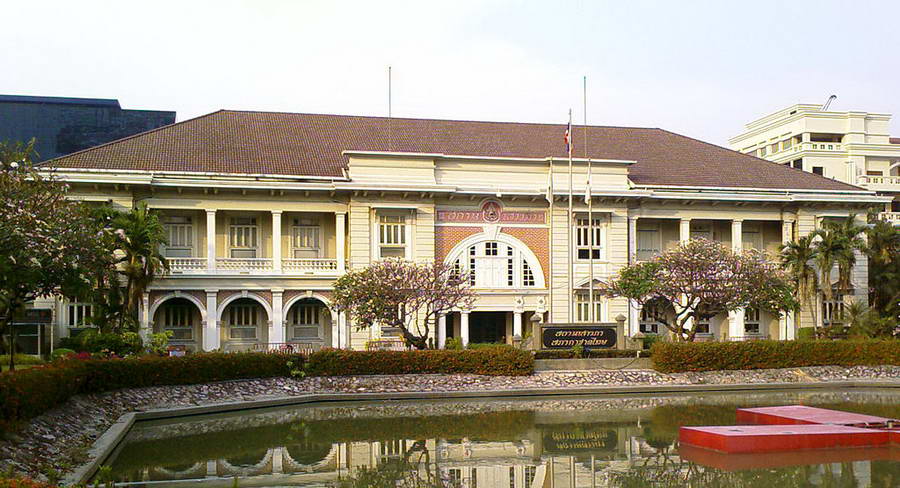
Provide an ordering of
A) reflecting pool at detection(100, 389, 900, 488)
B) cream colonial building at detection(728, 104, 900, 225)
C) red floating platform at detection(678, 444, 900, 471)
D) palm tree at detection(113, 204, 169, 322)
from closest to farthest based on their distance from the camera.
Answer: reflecting pool at detection(100, 389, 900, 488)
red floating platform at detection(678, 444, 900, 471)
palm tree at detection(113, 204, 169, 322)
cream colonial building at detection(728, 104, 900, 225)

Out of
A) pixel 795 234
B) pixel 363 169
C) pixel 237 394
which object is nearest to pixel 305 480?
pixel 237 394

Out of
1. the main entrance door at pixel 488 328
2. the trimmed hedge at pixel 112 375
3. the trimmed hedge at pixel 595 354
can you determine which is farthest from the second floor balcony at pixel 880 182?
the trimmed hedge at pixel 112 375

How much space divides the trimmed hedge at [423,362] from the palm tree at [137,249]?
8746 mm

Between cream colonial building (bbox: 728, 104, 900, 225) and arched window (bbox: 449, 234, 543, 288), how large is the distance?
92.7 ft

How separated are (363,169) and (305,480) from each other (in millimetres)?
27923

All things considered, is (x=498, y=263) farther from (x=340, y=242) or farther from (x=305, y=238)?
(x=305, y=238)

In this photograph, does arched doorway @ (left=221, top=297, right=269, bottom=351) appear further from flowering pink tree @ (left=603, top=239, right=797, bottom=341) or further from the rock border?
flowering pink tree @ (left=603, top=239, right=797, bottom=341)

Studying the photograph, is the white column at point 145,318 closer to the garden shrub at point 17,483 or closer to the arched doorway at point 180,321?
the arched doorway at point 180,321

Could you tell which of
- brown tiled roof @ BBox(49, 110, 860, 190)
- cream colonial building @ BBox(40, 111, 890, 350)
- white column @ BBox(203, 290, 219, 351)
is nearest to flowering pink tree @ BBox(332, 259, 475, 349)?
cream colonial building @ BBox(40, 111, 890, 350)

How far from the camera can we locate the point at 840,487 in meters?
16.6

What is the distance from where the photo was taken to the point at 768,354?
36656 millimetres

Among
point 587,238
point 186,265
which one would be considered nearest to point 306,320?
point 186,265

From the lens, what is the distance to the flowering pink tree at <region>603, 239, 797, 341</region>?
38125mm

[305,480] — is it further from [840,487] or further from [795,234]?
[795,234]
